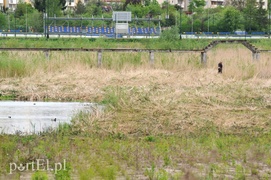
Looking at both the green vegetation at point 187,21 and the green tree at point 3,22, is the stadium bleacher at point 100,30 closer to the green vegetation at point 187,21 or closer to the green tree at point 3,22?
the green vegetation at point 187,21

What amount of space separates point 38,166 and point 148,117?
15.5 feet

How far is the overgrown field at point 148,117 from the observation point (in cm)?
938

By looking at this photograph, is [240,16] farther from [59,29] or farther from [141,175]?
[141,175]

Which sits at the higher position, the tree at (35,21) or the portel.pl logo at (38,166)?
the tree at (35,21)

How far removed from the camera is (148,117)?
531 inches

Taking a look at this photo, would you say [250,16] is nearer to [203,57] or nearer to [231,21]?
[231,21]

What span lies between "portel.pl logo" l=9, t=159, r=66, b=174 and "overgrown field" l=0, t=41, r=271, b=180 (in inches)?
4.4

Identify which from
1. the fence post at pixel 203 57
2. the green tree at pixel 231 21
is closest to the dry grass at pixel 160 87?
the fence post at pixel 203 57

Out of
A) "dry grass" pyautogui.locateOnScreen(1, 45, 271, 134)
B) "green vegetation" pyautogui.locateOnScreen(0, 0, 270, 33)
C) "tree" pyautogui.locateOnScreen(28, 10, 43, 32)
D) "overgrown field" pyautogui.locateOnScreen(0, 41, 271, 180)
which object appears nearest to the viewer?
"overgrown field" pyautogui.locateOnScreen(0, 41, 271, 180)

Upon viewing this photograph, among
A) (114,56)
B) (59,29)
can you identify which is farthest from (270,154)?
(59,29)

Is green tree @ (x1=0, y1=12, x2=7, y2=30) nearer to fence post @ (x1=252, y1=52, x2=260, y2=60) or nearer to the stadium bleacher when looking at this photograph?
the stadium bleacher

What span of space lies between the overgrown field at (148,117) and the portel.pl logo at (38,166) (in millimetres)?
112

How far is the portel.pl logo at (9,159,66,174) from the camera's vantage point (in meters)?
8.95

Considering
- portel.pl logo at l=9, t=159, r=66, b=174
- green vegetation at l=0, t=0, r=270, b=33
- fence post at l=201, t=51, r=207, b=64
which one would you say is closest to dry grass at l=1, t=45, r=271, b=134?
fence post at l=201, t=51, r=207, b=64
